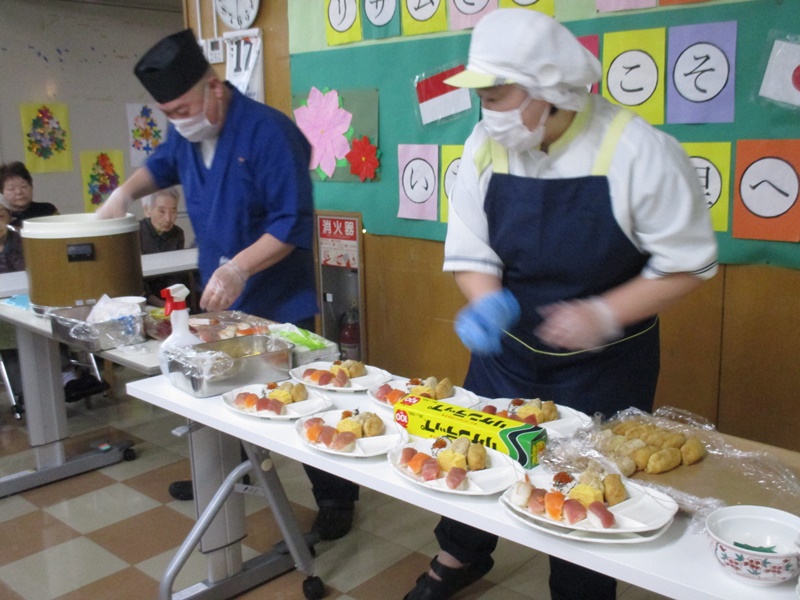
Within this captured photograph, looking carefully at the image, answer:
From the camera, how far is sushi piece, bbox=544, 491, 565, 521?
110 centimetres

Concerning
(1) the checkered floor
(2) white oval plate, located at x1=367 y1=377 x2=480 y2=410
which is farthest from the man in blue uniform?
(1) the checkered floor

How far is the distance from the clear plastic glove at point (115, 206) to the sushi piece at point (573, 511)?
1851 millimetres

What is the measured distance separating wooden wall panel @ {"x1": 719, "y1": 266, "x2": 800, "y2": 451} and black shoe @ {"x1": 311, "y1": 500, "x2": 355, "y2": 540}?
1237 millimetres

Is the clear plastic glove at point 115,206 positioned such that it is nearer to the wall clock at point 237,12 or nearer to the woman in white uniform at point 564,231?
the woman in white uniform at point 564,231

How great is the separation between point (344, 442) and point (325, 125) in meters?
2.23

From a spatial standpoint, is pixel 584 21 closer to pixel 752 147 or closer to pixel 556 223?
pixel 752 147

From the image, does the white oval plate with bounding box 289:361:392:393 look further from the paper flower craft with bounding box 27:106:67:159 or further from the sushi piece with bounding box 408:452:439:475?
the paper flower craft with bounding box 27:106:67:159

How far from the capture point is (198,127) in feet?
6.95

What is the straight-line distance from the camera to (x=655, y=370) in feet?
5.56

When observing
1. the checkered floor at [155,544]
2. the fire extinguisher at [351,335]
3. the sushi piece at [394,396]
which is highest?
the sushi piece at [394,396]

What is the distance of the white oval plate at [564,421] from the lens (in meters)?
1.44

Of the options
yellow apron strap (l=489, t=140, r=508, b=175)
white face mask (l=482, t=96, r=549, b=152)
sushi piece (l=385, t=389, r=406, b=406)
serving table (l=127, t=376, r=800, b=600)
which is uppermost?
white face mask (l=482, t=96, r=549, b=152)

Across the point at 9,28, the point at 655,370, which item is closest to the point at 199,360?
the point at 655,370

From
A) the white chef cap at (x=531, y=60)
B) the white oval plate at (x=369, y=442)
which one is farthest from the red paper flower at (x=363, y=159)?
the white oval plate at (x=369, y=442)
